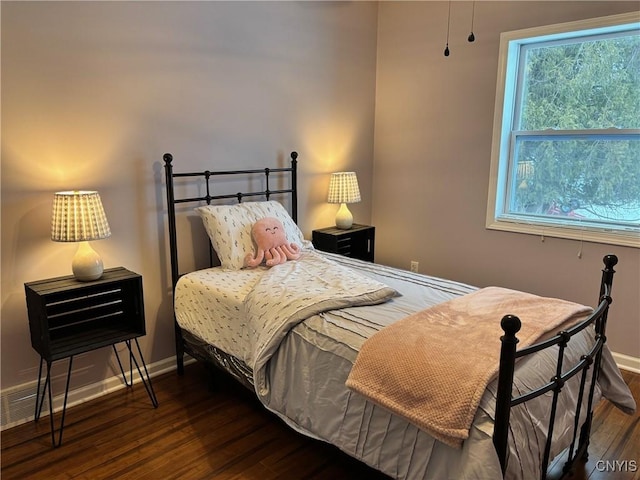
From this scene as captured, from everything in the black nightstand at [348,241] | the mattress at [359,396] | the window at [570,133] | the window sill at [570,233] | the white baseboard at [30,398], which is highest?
the window at [570,133]

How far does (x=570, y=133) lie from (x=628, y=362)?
1542 mm

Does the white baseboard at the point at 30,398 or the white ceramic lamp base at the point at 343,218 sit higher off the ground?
the white ceramic lamp base at the point at 343,218

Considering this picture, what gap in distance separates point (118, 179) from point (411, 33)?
2568mm

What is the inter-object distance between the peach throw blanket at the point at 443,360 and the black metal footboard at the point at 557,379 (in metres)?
0.10

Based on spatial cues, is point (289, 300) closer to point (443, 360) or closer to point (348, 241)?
point (443, 360)

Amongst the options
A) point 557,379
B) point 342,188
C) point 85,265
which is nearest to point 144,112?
point 85,265

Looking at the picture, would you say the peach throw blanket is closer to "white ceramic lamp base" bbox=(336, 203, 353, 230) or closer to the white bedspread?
the white bedspread

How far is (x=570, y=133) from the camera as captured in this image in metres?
3.13

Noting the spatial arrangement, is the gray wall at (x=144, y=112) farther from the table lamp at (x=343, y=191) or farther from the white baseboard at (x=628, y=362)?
the white baseboard at (x=628, y=362)

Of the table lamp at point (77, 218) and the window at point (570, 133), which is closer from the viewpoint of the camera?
the table lamp at point (77, 218)

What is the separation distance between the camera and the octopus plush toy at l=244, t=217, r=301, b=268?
279 centimetres

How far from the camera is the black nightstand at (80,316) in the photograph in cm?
221

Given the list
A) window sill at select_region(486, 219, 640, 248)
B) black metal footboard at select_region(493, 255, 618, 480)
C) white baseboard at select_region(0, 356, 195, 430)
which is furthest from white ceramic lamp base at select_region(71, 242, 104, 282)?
window sill at select_region(486, 219, 640, 248)

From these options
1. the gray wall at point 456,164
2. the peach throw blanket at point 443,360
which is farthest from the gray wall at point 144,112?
the peach throw blanket at point 443,360
